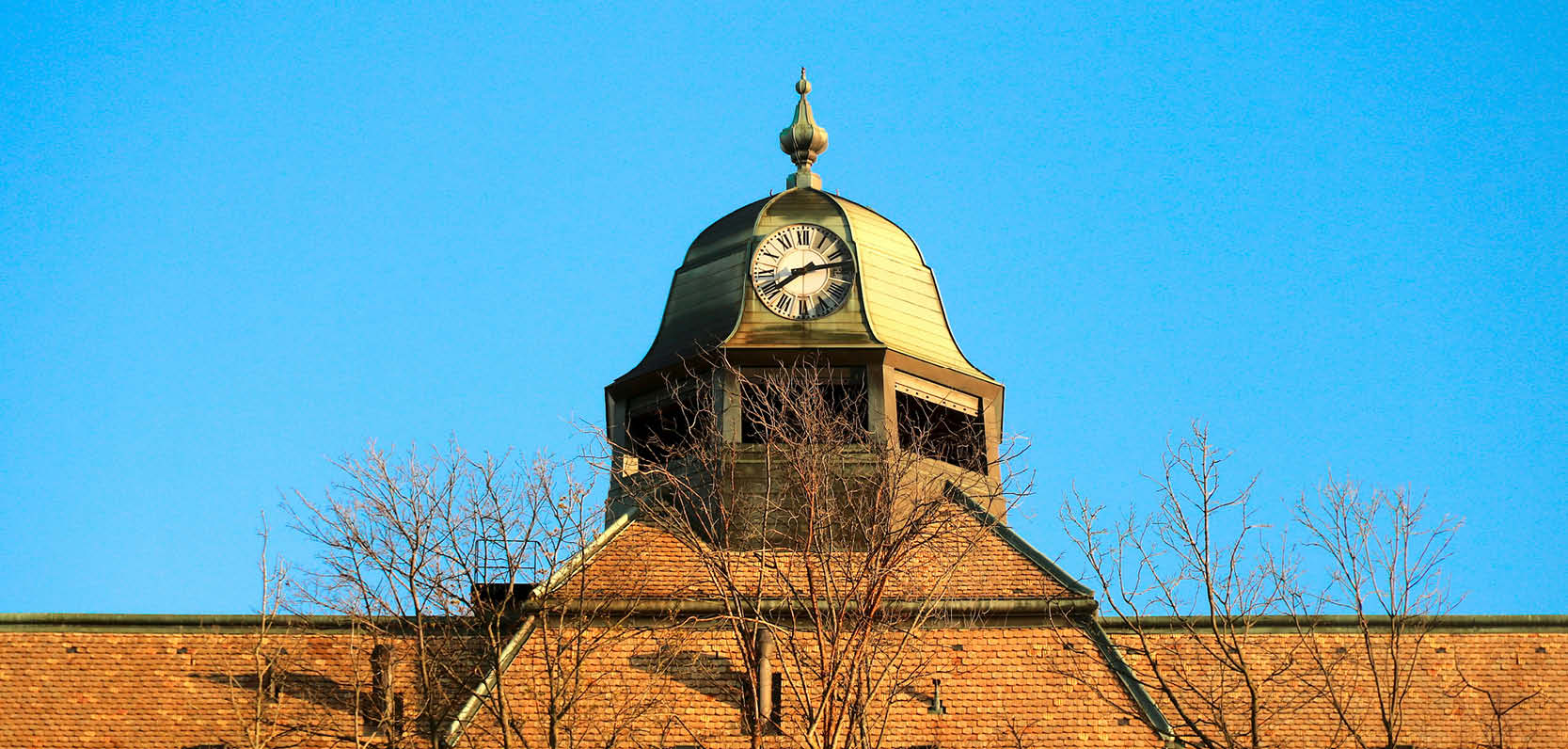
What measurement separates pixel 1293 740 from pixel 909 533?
750 centimetres

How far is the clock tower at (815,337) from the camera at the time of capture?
36.6 m

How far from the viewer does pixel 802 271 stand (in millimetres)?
38219

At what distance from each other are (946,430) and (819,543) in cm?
1222

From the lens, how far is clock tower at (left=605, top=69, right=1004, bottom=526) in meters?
36.6

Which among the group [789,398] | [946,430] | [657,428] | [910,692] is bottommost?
[910,692]

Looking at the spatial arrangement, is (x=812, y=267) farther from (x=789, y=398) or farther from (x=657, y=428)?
(x=789, y=398)

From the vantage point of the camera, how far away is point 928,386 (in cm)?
3759

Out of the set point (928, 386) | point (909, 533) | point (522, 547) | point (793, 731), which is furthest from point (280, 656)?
point (928, 386)

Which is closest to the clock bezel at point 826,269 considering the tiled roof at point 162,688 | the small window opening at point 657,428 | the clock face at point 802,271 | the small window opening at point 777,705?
the clock face at point 802,271

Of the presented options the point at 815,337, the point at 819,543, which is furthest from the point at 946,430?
the point at 819,543

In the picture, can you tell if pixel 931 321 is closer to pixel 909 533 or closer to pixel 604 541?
pixel 604 541

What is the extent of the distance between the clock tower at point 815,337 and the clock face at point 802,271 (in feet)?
0.08

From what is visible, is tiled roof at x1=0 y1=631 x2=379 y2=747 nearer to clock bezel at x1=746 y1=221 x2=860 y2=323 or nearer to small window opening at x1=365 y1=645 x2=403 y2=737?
small window opening at x1=365 y1=645 x2=403 y2=737

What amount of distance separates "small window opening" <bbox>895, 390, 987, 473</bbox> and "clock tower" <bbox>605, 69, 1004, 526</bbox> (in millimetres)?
36
